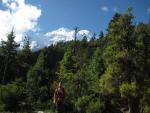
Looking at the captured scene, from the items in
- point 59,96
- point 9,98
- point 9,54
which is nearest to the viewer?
point 59,96

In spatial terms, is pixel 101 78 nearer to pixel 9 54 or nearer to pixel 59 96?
pixel 59 96

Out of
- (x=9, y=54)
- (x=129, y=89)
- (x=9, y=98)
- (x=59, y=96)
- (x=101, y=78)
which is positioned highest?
(x=9, y=54)

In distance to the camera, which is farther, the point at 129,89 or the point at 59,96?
the point at 129,89

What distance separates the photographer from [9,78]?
8925 centimetres

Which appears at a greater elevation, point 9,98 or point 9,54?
point 9,54

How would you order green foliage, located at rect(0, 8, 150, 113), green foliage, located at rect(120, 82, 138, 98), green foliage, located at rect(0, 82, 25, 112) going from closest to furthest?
green foliage, located at rect(120, 82, 138, 98) → green foliage, located at rect(0, 8, 150, 113) → green foliage, located at rect(0, 82, 25, 112)

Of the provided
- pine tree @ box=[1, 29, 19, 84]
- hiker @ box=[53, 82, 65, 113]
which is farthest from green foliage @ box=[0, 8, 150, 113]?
hiker @ box=[53, 82, 65, 113]

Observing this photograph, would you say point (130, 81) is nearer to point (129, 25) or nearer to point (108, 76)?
point (108, 76)

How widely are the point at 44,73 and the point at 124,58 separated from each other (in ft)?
115

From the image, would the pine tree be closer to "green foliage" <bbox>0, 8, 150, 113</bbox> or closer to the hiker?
"green foliage" <bbox>0, 8, 150, 113</bbox>

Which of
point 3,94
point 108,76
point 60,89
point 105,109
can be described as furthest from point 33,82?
point 60,89

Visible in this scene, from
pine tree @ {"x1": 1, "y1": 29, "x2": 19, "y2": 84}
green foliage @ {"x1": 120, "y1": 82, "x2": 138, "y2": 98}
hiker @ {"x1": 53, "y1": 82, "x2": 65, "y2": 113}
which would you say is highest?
pine tree @ {"x1": 1, "y1": 29, "x2": 19, "y2": 84}

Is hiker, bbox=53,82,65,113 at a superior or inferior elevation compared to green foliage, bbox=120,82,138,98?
inferior

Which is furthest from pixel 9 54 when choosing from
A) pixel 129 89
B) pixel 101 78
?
pixel 129 89
